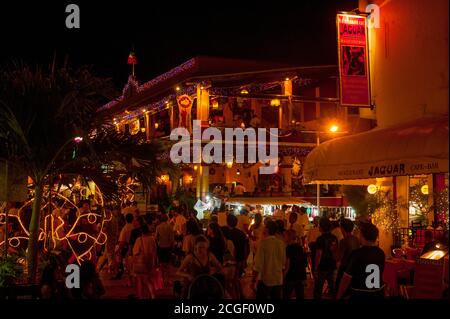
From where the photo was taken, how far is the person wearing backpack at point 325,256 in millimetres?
10242

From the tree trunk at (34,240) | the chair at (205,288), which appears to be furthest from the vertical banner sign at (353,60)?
the chair at (205,288)

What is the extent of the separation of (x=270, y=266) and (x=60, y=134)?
4234mm

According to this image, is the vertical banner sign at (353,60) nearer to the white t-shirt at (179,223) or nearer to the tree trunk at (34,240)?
the white t-shirt at (179,223)

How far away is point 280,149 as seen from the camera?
83.1 feet

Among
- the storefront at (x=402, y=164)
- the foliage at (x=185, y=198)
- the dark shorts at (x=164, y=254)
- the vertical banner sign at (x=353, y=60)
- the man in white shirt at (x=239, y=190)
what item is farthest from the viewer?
the man in white shirt at (x=239, y=190)

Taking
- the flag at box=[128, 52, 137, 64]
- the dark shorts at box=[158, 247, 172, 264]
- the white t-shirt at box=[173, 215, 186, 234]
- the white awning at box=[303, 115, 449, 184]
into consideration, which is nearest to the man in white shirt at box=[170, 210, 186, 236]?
the white t-shirt at box=[173, 215, 186, 234]

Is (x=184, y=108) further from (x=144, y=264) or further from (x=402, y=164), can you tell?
(x=402, y=164)

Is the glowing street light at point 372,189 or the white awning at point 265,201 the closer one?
the glowing street light at point 372,189

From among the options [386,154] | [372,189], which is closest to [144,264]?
[386,154]

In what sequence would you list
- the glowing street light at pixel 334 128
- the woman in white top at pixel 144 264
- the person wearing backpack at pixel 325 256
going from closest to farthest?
the person wearing backpack at pixel 325 256, the woman in white top at pixel 144 264, the glowing street light at pixel 334 128

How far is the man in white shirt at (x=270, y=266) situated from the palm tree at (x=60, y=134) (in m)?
2.59

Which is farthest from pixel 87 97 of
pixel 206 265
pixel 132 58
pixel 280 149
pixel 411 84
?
pixel 132 58

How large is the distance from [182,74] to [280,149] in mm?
5803

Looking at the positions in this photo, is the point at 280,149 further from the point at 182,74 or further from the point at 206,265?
the point at 206,265
